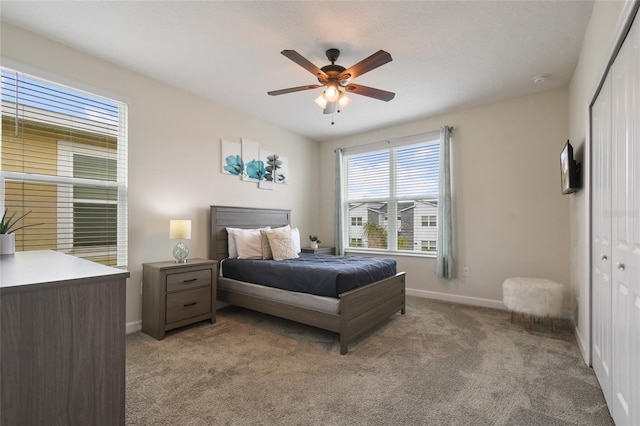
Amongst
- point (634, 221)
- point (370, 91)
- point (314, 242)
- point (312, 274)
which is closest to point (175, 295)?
point (312, 274)

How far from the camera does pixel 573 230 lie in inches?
129

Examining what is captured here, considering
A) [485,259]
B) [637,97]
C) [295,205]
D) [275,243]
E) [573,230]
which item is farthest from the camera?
[295,205]

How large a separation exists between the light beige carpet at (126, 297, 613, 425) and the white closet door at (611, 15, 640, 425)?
393mm

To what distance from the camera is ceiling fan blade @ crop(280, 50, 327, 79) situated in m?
2.27

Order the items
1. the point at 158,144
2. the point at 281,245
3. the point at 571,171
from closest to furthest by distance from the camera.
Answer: the point at 571,171
the point at 158,144
the point at 281,245

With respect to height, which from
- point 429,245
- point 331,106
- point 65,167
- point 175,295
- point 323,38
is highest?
point 323,38

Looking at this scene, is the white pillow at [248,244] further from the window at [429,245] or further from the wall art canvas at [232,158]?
the window at [429,245]

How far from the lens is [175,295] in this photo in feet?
10.1

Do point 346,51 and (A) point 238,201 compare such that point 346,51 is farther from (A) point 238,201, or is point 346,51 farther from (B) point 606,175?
(A) point 238,201

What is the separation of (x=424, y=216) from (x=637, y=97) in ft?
11.1

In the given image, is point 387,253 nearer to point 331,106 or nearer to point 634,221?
point 331,106

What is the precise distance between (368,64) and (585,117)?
6.24 ft

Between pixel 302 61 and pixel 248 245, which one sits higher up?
pixel 302 61

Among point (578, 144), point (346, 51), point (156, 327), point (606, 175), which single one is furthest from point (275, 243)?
point (578, 144)
